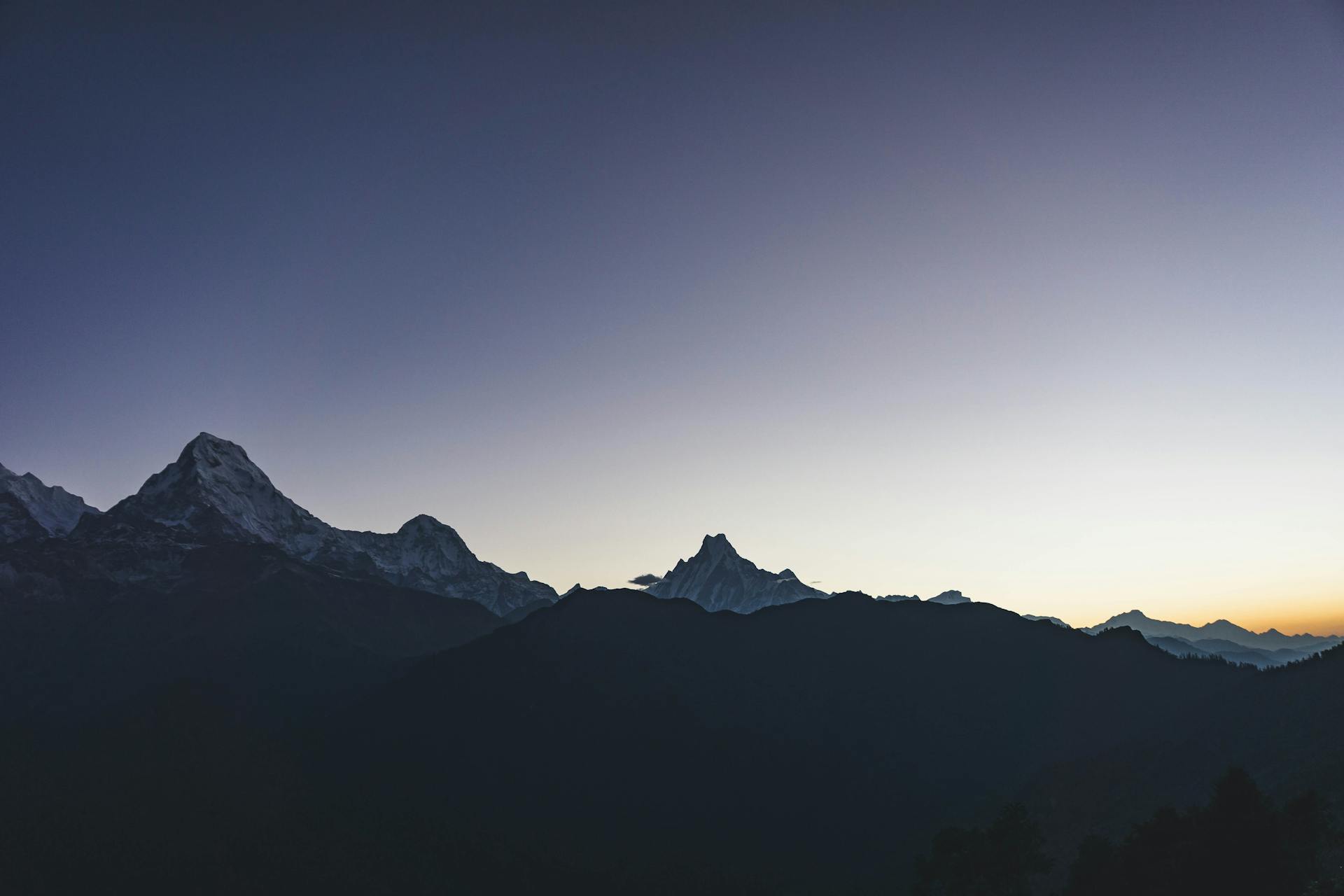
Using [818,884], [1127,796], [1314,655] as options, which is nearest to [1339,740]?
[1127,796]

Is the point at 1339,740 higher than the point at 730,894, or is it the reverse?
the point at 1339,740

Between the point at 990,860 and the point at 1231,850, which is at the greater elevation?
the point at 1231,850

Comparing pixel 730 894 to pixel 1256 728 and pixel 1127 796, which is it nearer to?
pixel 1127 796

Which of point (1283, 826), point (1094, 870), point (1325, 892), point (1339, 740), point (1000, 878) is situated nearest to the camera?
point (1325, 892)

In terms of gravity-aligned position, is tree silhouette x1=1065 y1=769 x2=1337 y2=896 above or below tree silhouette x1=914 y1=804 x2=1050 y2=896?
above

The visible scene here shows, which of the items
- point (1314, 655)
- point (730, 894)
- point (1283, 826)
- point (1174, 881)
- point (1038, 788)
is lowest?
point (730, 894)

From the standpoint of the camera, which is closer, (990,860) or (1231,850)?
(1231,850)

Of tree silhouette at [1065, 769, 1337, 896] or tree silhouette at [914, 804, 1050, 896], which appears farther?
tree silhouette at [914, 804, 1050, 896]

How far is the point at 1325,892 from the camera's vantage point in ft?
193

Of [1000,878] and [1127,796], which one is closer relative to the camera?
[1000,878]

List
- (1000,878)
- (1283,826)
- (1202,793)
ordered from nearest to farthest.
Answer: (1283,826) < (1000,878) < (1202,793)

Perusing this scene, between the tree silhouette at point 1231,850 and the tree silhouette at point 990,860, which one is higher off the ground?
the tree silhouette at point 1231,850

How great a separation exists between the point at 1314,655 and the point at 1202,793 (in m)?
56.9

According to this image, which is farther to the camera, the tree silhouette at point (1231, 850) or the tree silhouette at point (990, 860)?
the tree silhouette at point (990, 860)
